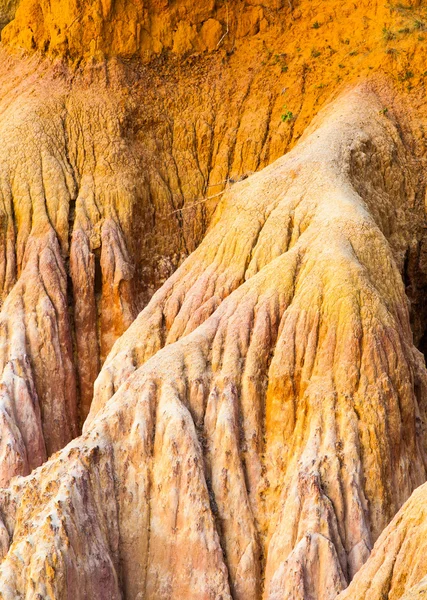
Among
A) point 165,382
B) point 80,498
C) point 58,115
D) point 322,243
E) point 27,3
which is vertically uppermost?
point 27,3

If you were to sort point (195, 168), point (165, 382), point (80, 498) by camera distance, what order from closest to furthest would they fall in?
1. point (80, 498)
2. point (165, 382)
3. point (195, 168)

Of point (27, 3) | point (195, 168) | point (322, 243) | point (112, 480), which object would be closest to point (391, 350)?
point (322, 243)

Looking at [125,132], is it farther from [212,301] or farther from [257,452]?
[257,452]

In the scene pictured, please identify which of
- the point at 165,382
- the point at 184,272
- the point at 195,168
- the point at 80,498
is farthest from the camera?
the point at 195,168

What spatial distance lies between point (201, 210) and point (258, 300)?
10.00 m

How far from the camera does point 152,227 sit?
134 ft

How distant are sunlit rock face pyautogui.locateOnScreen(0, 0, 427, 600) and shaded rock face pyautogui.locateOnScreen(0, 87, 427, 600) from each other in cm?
5

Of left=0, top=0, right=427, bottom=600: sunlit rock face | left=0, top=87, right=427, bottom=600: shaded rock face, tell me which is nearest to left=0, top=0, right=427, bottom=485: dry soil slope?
left=0, top=0, right=427, bottom=600: sunlit rock face

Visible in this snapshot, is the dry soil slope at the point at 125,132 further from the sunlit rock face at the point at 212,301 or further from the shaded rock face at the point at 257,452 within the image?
the shaded rock face at the point at 257,452

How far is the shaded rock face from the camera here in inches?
1115

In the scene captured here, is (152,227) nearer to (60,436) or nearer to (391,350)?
(60,436)

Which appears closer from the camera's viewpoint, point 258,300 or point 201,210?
point 258,300

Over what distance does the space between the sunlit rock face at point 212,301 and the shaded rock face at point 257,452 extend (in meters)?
0.05

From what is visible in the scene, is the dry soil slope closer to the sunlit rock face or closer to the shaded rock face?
the sunlit rock face
